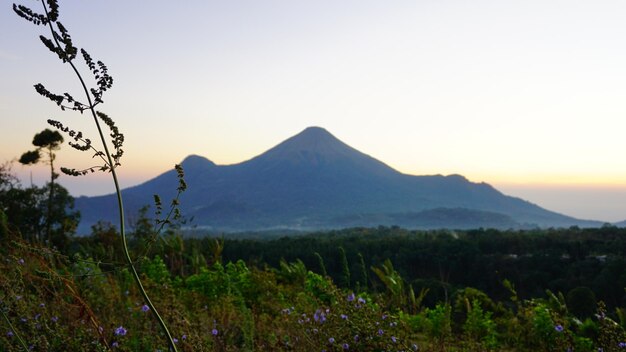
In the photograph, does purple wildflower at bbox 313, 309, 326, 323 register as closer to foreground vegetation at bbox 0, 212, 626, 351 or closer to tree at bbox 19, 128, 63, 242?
foreground vegetation at bbox 0, 212, 626, 351

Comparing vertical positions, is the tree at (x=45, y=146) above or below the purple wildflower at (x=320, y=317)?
above

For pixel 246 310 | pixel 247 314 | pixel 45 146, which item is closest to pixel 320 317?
pixel 247 314

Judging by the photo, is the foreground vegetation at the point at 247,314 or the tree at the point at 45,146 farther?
the tree at the point at 45,146

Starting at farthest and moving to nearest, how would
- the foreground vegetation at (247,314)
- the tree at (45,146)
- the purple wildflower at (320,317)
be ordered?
the tree at (45,146) < the purple wildflower at (320,317) < the foreground vegetation at (247,314)

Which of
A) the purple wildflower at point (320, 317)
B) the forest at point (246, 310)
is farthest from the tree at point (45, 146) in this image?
the purple wildflower at point (320, 317)

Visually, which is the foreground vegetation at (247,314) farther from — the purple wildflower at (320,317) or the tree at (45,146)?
the tree at (45,146)

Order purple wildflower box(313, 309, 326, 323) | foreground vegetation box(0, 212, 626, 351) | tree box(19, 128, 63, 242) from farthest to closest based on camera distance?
tree box(19, 128, 63, 242) → purple wildflower box(313, 309, 326, 323) → foreground vegetation box(0, 212, 626, 351)

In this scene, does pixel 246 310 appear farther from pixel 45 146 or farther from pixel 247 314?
pixel 45 146

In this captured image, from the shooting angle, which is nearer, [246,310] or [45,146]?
[246,310]

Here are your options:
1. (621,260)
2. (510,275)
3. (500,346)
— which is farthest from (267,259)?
(500,346)

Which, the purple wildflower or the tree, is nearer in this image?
the purple wildflower

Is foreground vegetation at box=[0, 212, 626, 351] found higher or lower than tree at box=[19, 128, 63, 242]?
lower

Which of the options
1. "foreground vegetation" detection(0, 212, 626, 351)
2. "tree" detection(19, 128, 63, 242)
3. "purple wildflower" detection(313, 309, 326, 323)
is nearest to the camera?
"foreground vegetation" detection(0, 212, 626, 351)

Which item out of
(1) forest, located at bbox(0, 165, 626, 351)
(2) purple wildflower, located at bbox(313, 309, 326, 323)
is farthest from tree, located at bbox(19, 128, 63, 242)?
(2) purple wildflower, located at bbox(313, 309, 326, 323)
